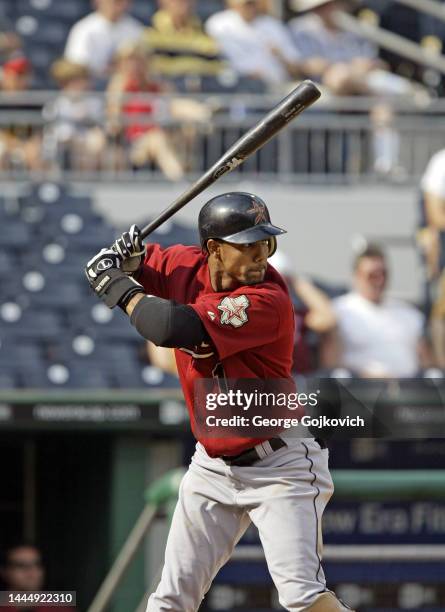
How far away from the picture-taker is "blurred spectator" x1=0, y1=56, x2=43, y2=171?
28.4ft

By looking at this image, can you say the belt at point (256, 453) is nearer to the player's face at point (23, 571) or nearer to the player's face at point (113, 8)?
the player's face at point (23, 571)

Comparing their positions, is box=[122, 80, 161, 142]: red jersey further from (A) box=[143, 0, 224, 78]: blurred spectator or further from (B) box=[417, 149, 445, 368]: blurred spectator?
(B) box=[417, 149, 445, 368]: blurred spectator

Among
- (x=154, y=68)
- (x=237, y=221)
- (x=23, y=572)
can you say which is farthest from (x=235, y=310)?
(x=154, y=68)

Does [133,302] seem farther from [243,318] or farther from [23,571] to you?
[23,571]

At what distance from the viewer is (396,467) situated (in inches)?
296

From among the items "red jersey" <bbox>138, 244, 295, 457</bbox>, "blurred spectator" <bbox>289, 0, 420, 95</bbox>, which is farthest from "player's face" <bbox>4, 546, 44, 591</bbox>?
"blurred spectator" <bbox>289, 0, 420, 95</bbox>

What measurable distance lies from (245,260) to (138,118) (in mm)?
4905

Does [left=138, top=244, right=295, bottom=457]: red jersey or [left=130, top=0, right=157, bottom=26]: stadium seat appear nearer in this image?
[left=138, top=244, right=295, bottom=457]: red jersey

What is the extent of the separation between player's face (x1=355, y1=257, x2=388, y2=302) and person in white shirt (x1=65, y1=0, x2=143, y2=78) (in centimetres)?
228

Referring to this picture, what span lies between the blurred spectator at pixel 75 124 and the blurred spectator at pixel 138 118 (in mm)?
114

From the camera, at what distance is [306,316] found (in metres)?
7.86

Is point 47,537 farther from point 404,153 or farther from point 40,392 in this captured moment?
point 404,153

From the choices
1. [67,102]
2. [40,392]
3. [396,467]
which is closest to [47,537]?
[40,392]

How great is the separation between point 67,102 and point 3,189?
27.0 inches
